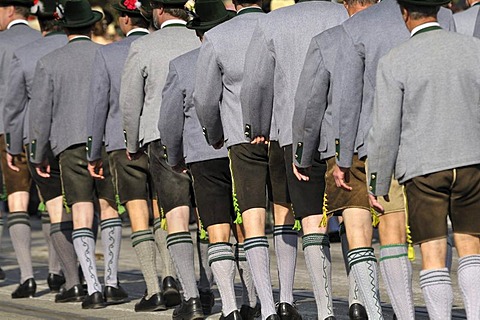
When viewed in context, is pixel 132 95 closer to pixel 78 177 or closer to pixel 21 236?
pixel 78 177

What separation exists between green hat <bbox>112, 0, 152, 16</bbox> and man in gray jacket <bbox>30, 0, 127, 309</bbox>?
1.46ft

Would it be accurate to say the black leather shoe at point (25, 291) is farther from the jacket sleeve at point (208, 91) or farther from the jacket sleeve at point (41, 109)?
the jacket sleeve at point (208, 91)

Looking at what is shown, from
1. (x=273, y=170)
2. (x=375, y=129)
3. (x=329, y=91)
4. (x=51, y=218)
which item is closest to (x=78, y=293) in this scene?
(x=51, y=218)

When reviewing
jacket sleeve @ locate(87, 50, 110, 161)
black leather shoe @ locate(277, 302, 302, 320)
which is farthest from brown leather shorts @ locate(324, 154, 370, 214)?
jacket sleeve @ locate(87, 50, 110, 161)

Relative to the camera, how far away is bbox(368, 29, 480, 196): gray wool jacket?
7602 mm

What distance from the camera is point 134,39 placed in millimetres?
11648

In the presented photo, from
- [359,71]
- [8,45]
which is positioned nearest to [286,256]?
[359,71]

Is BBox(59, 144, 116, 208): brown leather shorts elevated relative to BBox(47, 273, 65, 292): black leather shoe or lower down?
elevated

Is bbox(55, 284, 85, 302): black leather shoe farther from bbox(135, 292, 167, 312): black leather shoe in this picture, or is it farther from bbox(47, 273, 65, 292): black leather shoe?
bbox(135, 292, 167, 312): black leather shoe

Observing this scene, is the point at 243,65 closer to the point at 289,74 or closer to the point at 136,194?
the point at 289,74

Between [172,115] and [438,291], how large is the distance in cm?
308

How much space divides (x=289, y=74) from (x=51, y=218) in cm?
349

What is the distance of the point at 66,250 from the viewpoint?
12180mm

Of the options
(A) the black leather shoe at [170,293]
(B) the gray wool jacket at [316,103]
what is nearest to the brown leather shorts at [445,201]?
(B) the gray wool jacket at [316,103]
